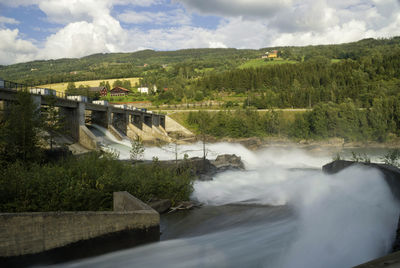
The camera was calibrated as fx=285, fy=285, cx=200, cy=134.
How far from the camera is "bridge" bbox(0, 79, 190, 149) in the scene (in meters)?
27.6

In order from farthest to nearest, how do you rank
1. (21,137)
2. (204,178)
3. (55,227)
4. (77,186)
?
(204,178) < (21,137) < (77,186) < (55,227)

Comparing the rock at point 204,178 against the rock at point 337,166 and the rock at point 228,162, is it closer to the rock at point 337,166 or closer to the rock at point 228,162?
the rock at point 228,162

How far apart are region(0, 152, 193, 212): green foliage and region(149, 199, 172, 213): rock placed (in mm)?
563

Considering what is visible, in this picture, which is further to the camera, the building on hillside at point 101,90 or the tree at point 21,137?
the building on hillside at point 101,90

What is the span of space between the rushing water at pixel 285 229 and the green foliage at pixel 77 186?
216 centimetres

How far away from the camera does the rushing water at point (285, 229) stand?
9125 millimetres

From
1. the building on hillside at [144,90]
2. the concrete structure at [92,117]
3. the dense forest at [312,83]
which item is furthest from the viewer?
the building on hillside at [144,90]

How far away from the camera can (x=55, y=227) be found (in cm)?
898

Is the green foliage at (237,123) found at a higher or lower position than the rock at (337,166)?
higher

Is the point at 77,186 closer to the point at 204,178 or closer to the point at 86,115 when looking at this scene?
the point at 204,178

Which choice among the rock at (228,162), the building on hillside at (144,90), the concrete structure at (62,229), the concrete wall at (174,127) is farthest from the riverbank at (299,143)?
the building on hillside at (144,90)

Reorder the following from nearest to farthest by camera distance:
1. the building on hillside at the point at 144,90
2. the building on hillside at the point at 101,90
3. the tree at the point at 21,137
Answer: the tree at the point at 21,137, the building on hillside at the point at 101,90, the building on hillside at the point at 144,90

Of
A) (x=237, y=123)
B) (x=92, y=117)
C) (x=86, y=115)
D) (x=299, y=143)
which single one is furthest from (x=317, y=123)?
(x=86, y=115)

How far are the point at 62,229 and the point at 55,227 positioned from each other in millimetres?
219
